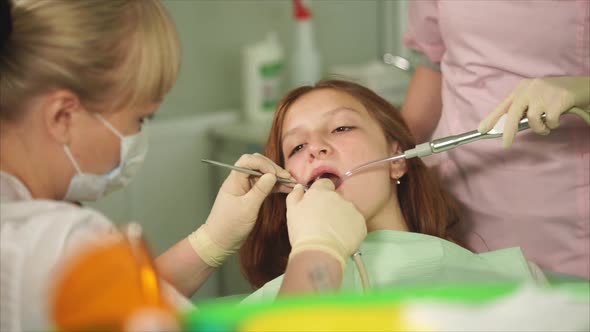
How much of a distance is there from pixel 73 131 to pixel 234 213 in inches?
14.7

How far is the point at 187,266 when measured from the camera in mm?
1299

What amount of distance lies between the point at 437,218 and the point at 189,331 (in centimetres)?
90

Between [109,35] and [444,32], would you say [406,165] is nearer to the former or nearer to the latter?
[444,32]

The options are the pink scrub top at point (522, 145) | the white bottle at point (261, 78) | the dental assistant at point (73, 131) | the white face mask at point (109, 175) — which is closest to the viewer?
the dental assistant at point (73, 131)

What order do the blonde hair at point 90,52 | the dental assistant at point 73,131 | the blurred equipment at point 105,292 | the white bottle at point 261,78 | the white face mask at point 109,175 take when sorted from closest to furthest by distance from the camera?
the blurred equipment at point 105,292, the dental assistant at point 73,131, the blonde hair at point 90,52, the white face mask at point 109,175, the white bottle at point 261,78

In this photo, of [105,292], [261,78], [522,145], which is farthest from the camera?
[261,78]

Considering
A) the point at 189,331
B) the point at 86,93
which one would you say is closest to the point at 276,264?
the point at 86,93

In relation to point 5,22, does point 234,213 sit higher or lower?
lower

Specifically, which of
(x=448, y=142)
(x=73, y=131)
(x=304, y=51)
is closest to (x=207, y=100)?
→ (x=304, y=51)

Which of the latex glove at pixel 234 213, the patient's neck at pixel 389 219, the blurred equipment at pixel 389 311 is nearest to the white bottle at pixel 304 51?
the patient's neck at pixel 389 219

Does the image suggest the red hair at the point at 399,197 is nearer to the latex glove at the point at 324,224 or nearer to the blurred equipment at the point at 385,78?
the latex glove at the point at 324,224

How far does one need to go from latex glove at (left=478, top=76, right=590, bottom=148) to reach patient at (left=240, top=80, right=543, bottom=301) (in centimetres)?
22

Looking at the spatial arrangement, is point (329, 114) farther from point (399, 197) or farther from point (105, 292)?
point (105, 292)

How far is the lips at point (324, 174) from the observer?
1.32 m
